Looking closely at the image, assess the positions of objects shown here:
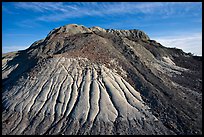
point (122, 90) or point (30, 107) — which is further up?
point (122, 90)

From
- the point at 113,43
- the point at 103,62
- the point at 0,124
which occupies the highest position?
the point at 113,43

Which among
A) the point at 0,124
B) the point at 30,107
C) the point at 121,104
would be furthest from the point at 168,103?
the point at 0,124

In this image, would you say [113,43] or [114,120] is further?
[113,43]

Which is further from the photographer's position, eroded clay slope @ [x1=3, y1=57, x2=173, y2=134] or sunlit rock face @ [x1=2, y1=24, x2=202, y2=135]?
sunlit rock face @ [x1=2, y1=24, x2=202, y2=135]

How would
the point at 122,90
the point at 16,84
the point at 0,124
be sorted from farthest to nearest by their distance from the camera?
1. the point at 16,84
2. the point at 122,90
3. the point at 0,124

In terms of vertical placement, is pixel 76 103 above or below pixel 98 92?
below

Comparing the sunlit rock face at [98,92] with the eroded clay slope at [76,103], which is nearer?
the eroded clay slope at [76,103]

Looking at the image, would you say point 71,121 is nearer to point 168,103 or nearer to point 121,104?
point 121,104

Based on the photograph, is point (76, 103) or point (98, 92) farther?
point (98, 92)
